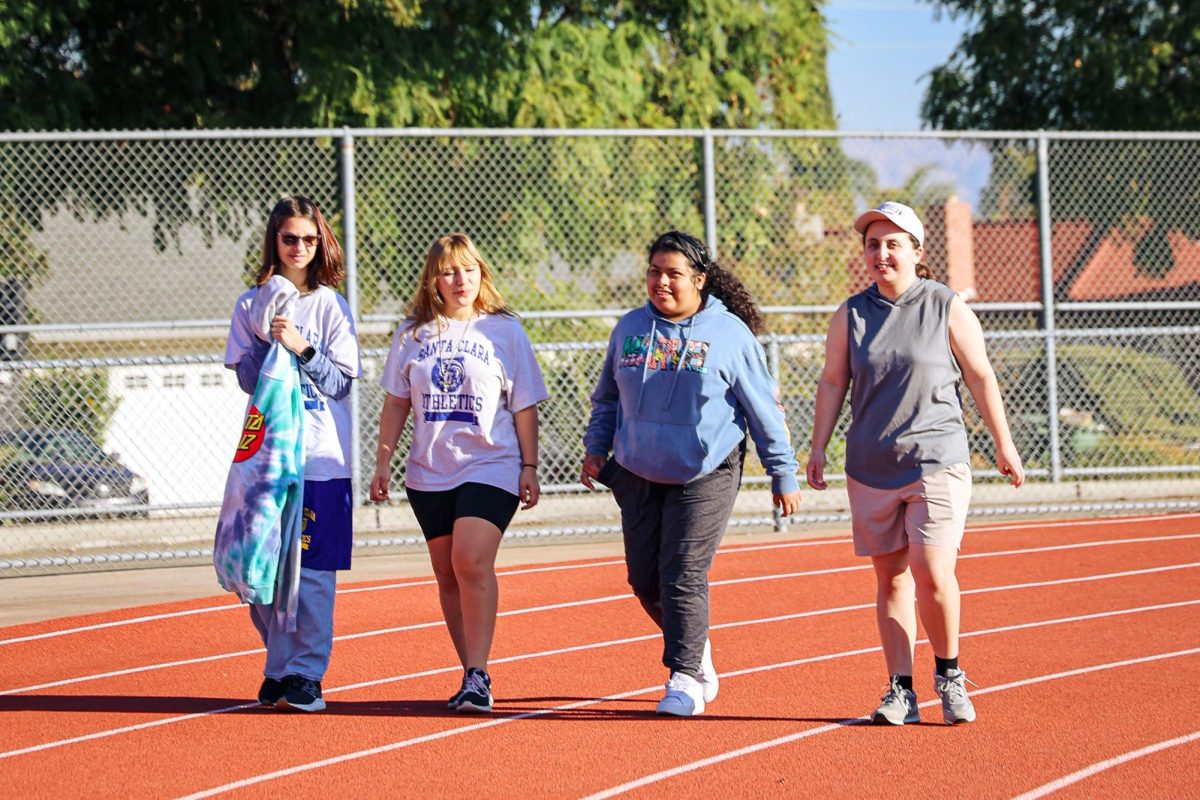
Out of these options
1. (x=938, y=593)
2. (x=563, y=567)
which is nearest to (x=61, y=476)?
(x=563, y=567)

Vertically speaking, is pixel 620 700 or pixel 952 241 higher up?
pixel 952 241

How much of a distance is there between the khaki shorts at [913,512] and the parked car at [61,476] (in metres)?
6.30

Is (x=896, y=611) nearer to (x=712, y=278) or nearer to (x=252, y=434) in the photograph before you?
(x=712, y=278)

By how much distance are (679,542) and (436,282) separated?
4.78ft

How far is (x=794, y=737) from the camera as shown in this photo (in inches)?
224

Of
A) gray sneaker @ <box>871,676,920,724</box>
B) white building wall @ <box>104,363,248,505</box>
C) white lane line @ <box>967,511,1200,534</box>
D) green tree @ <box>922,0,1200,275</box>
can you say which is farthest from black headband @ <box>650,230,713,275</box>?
green tree @ <box>922,0,1200,275</box>

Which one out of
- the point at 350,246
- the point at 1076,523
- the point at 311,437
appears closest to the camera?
the point at 311,437

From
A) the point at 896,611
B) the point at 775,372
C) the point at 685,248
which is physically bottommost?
the point at 896,611

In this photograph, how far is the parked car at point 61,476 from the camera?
10.7m

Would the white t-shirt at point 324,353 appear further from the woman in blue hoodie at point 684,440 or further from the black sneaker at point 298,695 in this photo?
the woman in blue hoodie at point 684,440

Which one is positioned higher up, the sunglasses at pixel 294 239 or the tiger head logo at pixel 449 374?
the sunglasses at pixel 294 239

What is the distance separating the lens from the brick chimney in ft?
45.1

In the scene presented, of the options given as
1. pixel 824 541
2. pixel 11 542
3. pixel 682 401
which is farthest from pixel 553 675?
pixel 11 542

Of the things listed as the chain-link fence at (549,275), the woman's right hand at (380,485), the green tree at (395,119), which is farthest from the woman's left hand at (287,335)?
the green tree at (395,119)
